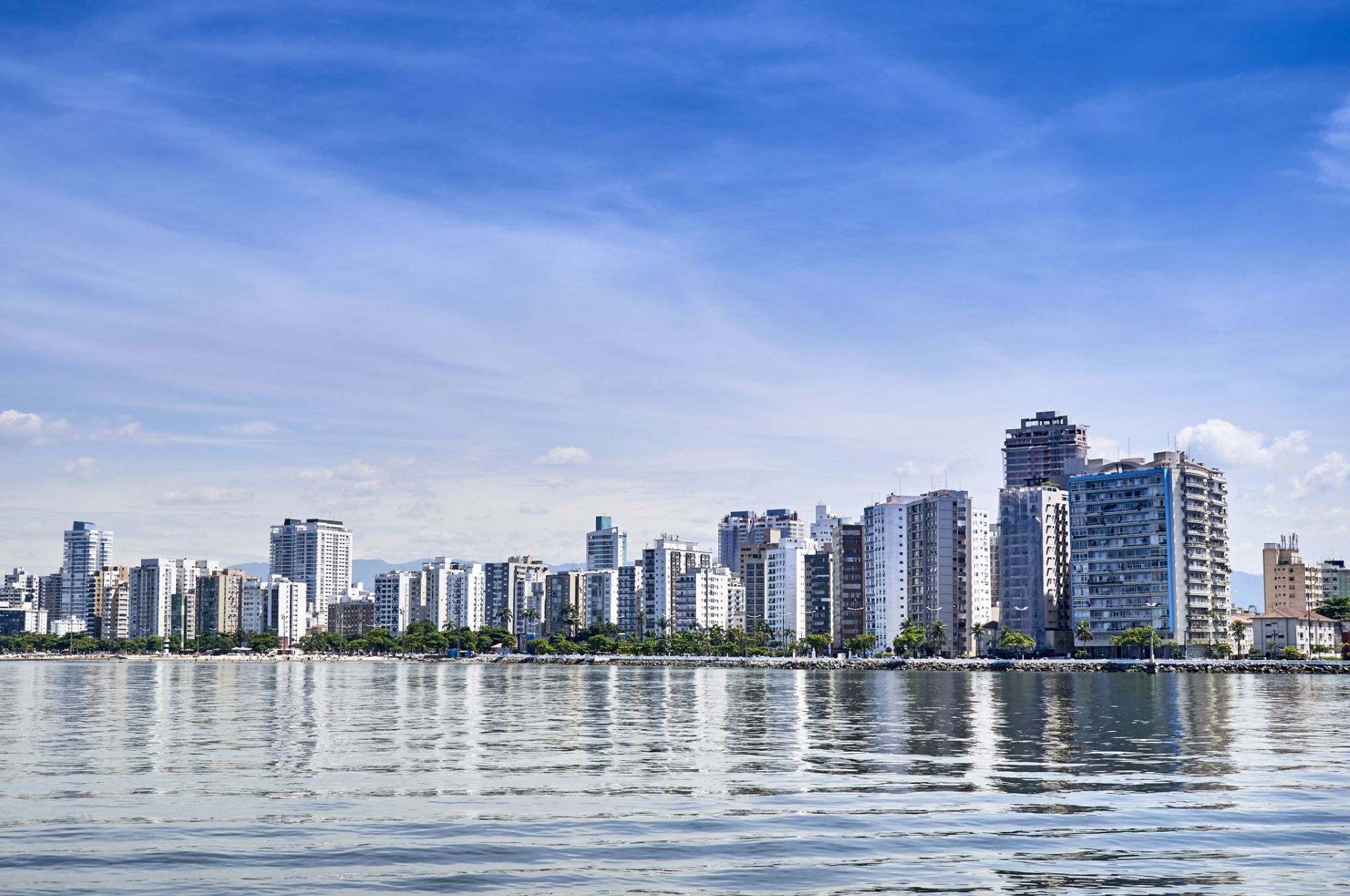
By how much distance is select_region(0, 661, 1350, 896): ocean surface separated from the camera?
33.7m

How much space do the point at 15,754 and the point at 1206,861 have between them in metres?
52.5

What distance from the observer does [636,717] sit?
318ft

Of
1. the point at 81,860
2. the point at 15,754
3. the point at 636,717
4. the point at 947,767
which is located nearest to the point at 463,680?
the point at 636,717

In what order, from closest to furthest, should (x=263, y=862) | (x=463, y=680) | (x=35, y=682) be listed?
(x=263, y=862)
(x=35, y=682)
(x=463, y=680)

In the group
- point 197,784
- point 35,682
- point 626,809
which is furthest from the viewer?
point 35,682

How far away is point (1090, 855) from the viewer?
36.0 metres

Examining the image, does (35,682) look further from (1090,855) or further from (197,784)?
(1090,855)

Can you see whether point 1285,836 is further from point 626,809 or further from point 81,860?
point 81,860

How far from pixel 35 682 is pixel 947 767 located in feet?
A: 534

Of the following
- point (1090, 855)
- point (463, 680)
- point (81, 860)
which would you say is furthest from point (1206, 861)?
point (463, 680)

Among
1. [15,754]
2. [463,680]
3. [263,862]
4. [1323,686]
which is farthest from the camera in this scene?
[463,680]

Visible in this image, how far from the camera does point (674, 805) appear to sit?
150 feet

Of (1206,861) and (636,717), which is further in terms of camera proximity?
(636,717)

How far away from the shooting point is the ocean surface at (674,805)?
33.7m
